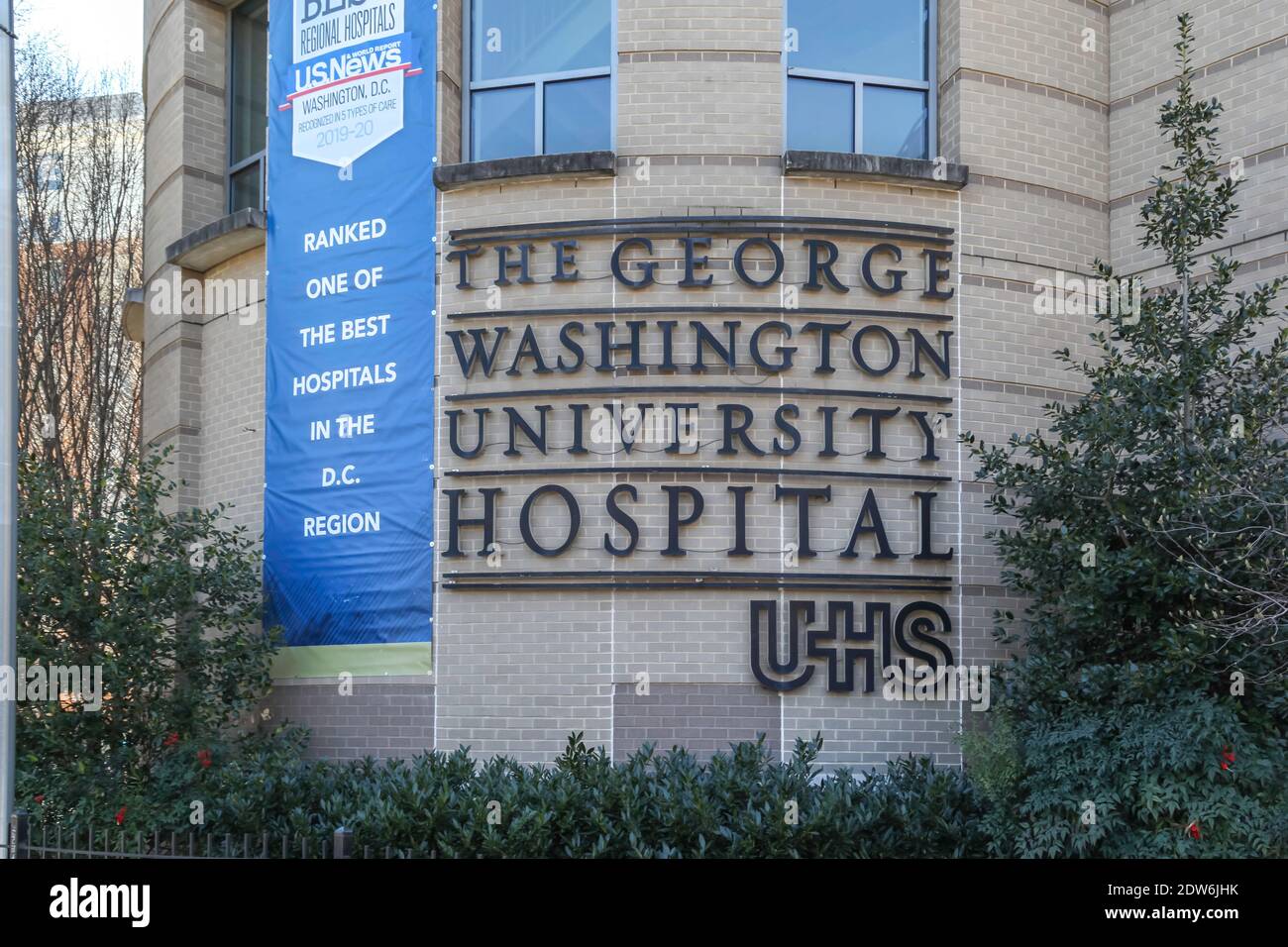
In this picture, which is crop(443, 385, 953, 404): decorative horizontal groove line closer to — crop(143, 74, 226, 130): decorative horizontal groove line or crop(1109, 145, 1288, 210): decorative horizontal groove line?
crop(1109, 145, 1288, 210): decorative horizontal groove line

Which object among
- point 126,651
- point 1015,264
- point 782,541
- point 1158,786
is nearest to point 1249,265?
point 1015,264

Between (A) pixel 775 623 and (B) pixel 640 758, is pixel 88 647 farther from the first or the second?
(A) pixel 775 623

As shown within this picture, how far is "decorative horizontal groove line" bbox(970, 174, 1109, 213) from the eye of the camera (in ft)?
42.7

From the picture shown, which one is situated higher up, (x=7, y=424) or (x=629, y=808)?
(x=7, y=424)

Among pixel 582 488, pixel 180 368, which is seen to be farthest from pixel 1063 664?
pixel 180 368

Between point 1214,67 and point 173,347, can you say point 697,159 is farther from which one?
point 173,347

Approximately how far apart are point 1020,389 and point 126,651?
782cm

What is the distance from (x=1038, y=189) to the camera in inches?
523

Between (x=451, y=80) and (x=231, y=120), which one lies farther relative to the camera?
(x=231, y=120)

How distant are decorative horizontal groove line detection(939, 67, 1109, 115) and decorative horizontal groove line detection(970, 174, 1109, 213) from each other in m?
0.86

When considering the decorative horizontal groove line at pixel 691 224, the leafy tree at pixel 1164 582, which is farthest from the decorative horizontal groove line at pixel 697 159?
the leafy tree at pixel 1164 582

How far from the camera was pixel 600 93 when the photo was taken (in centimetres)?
1312

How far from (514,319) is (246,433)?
3.42 metres

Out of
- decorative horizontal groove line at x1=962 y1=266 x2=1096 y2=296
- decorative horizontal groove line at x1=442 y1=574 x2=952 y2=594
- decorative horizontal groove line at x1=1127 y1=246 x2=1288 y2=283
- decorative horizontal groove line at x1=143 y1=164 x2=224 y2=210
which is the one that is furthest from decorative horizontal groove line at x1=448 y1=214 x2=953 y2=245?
decorative horizontal groove line at x1=143 y1=164 x2=224 y2=210
